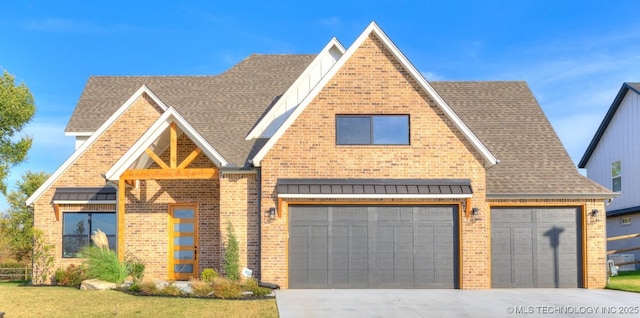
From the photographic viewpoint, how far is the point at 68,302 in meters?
14.8

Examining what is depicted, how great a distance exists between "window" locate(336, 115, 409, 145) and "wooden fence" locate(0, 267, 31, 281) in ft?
47.7

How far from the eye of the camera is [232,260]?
1756 centimetres

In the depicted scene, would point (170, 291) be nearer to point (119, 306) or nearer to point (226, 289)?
point (226, 289)

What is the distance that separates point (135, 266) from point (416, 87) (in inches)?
393

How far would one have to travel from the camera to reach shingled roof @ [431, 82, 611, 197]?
1883 centimetres

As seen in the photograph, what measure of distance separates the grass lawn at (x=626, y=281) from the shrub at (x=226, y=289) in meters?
11.2

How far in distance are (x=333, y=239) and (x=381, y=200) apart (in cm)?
178

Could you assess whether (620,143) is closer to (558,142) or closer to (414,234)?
(558,142)

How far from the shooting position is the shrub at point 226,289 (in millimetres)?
15077

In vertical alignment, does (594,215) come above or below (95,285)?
above

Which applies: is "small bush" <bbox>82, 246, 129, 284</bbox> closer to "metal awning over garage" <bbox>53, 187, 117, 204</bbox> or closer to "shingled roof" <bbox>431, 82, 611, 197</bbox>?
"metal awning over garage" <bbox>53, 187, 117, 204</bbox>

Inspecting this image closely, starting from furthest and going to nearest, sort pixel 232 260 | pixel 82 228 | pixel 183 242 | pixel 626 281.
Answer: pixel 626 281 → pixel 82 228 → pixel 183 242 → pixel 232 260

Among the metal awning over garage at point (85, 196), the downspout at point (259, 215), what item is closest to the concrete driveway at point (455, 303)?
the downspout at point (259, 215)

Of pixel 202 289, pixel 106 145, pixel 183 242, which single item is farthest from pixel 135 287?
pixel 106 145
